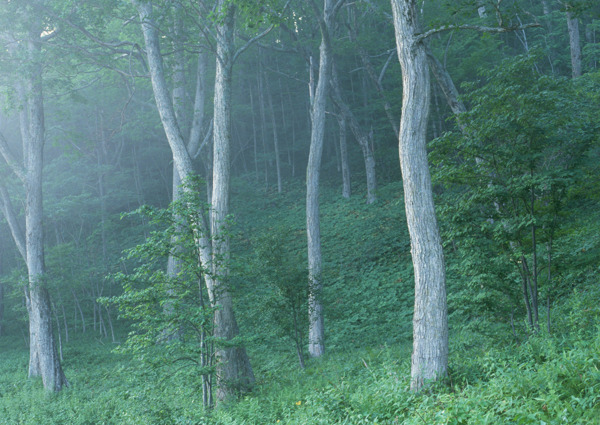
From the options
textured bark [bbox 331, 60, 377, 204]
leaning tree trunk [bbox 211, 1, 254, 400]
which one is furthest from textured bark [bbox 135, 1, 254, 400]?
textured bark [bbox 331, 60, 377, 204]

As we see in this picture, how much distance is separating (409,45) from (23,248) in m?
14.1

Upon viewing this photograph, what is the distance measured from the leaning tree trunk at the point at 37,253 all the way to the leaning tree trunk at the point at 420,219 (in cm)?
1034

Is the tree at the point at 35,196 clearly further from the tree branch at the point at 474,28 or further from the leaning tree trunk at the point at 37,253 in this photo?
the tree branch at the point at 474,28

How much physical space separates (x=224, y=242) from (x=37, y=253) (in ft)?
25.2

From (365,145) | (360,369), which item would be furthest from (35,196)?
(365,145)

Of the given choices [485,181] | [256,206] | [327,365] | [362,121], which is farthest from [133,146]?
[485,181]

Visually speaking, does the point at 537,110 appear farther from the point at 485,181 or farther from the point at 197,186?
the point at 197,186

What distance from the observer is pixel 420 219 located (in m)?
6.42

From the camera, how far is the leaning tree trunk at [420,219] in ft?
20.3

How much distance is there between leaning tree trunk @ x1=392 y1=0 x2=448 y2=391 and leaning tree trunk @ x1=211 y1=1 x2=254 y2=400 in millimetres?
3230

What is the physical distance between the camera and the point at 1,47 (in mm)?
14344

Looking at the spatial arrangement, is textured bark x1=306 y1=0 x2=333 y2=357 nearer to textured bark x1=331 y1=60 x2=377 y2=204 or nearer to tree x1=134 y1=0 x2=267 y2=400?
tree x1=134 y1=0 x2=267 y2=400

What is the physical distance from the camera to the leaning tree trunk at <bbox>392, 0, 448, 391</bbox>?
20.3 ft

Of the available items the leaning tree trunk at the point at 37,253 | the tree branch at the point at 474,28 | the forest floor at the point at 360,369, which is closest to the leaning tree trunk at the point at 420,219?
the tree branch at the point at 474,28
